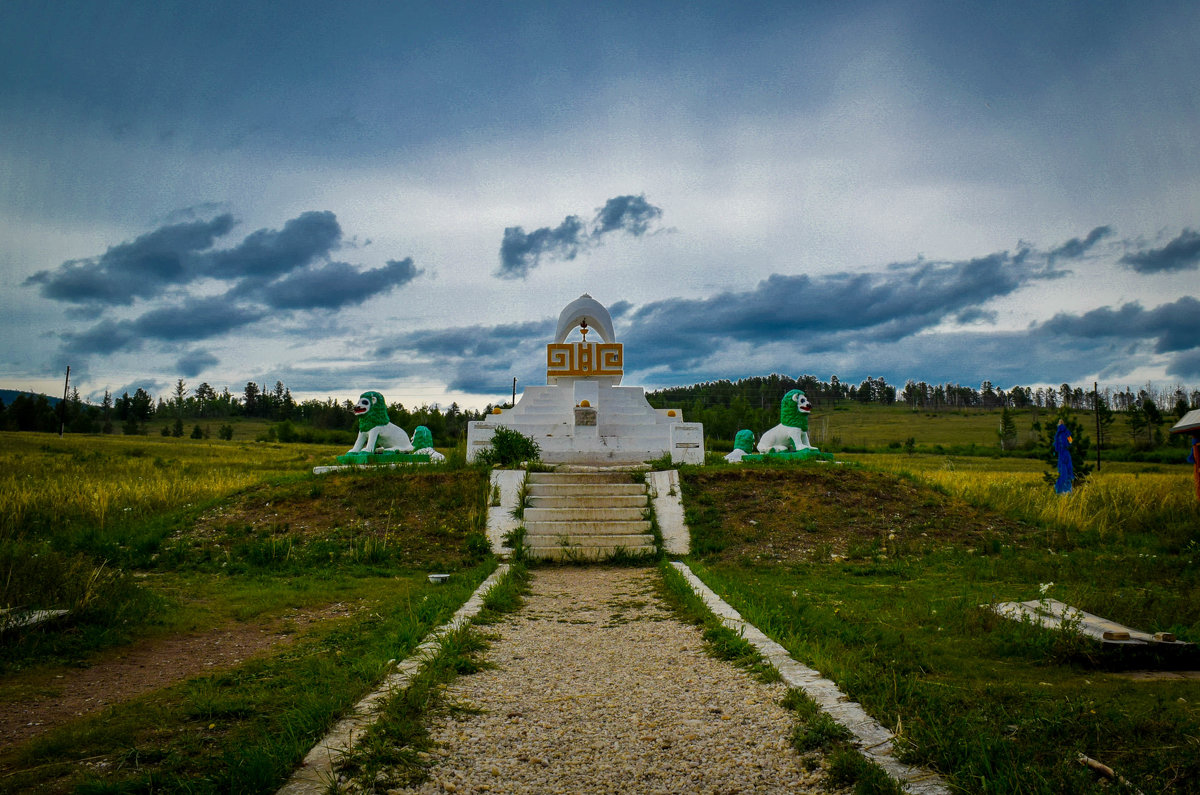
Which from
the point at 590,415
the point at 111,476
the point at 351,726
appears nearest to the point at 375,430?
the point at 590,415

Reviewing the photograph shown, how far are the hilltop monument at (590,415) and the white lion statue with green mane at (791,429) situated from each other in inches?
78.9

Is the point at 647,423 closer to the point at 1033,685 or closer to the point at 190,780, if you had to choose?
the point at 1033,685

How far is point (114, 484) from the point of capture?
1403cm

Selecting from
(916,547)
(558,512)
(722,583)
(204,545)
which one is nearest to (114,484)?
(204,545)

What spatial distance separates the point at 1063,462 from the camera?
45.7 feet

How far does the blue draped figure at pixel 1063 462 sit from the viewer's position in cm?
1363

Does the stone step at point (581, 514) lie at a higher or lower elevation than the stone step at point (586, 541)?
higher

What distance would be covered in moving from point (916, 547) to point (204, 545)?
1022cm

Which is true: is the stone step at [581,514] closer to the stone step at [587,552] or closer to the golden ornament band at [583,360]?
the stone step at [587,552]

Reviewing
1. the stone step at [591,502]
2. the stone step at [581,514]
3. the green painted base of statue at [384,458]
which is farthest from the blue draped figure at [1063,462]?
the green painted base of statue at [384,458]

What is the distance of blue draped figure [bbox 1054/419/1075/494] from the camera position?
1363cm

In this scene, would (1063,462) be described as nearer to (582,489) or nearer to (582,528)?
(582,489)

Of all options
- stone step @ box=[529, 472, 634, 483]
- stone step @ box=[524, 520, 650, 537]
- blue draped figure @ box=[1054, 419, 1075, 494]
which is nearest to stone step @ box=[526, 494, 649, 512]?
stone step @ box=[524, 520, 650, 537]

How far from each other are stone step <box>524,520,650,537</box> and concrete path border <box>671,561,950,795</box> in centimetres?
463
